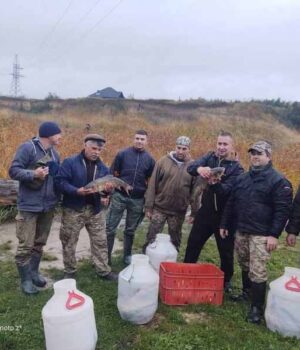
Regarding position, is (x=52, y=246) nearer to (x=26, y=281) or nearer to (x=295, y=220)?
(x=26, y=281)

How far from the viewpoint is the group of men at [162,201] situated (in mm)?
4484

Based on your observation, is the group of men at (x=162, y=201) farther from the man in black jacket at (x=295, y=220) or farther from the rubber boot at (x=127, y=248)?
the rubber boot at (x=127, y=248)

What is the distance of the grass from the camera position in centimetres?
392

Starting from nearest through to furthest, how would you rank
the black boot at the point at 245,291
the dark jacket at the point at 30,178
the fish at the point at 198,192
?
1. the dark jacket at the point at 30,178
2. the black boot at the point at 245,291
3. the fish at the point at 198,192

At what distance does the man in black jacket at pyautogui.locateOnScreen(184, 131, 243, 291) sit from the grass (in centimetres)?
68

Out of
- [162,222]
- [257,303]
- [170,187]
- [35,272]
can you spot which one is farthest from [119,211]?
[257,303]

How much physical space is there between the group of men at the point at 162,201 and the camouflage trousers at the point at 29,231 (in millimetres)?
12

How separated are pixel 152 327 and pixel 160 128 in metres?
19.2

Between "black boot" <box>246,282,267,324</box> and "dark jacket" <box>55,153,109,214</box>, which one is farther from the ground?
"dark jacket" <box>55,153,109,214</box>

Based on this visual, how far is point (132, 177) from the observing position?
596cm

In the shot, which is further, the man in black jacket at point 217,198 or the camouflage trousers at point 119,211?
the camouflage trousers at point 119,211

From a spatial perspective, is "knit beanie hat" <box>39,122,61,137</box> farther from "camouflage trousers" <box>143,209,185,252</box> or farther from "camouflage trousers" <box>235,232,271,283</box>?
"camouflage trousers" <box>235,232,271,283</box>

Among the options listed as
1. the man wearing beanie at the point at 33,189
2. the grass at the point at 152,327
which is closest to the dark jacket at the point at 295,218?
the grass at the point at 152,327

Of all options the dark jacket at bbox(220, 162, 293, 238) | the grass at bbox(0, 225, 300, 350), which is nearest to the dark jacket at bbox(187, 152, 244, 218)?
the dark jacket at bbox(220, 162, 293, 238)
